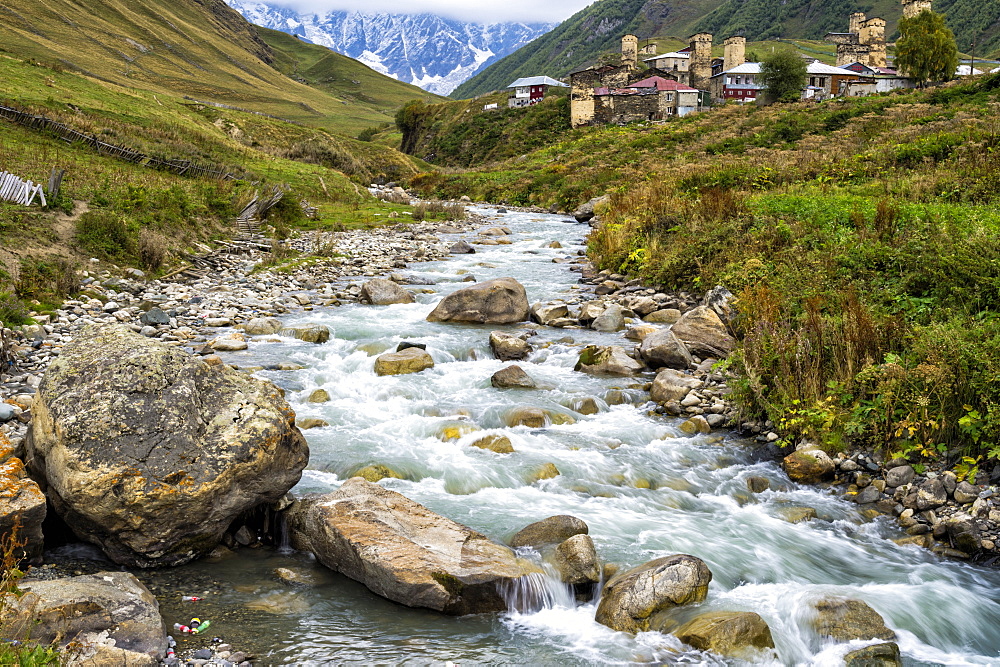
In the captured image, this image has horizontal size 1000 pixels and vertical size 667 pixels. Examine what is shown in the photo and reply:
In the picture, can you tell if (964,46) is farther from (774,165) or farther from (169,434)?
(169,434)

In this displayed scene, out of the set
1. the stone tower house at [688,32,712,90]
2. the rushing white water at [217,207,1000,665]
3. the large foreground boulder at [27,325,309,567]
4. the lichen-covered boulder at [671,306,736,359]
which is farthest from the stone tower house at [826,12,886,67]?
the large foreground boulder at [27,325,309,567]

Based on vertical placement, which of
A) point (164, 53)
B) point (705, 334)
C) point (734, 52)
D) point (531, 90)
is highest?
point (164, 53)

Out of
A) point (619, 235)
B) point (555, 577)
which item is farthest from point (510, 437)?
point (619, 235)

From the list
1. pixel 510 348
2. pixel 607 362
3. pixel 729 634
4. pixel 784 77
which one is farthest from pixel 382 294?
pixel 784 77

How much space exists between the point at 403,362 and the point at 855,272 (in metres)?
8.76

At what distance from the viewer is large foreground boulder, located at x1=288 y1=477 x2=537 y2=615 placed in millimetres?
6336

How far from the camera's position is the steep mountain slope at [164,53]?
261 ft

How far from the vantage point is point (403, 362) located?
13133mm

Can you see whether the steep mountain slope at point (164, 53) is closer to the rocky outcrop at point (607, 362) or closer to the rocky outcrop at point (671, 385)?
the rocky outcrop at point (607, 362)

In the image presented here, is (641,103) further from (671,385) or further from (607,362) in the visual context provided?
(671,385)

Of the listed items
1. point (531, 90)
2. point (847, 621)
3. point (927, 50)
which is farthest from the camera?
point (531, 90)

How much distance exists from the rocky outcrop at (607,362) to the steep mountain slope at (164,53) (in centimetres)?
6050

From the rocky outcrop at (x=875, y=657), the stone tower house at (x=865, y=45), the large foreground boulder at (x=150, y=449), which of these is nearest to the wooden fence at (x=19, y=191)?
the large foreground boulder at (x=150, y=449)

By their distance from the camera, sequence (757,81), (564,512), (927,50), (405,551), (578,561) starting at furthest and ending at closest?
(757,81) → (927,50) → (564,512) → (578,561) → (405,551)
